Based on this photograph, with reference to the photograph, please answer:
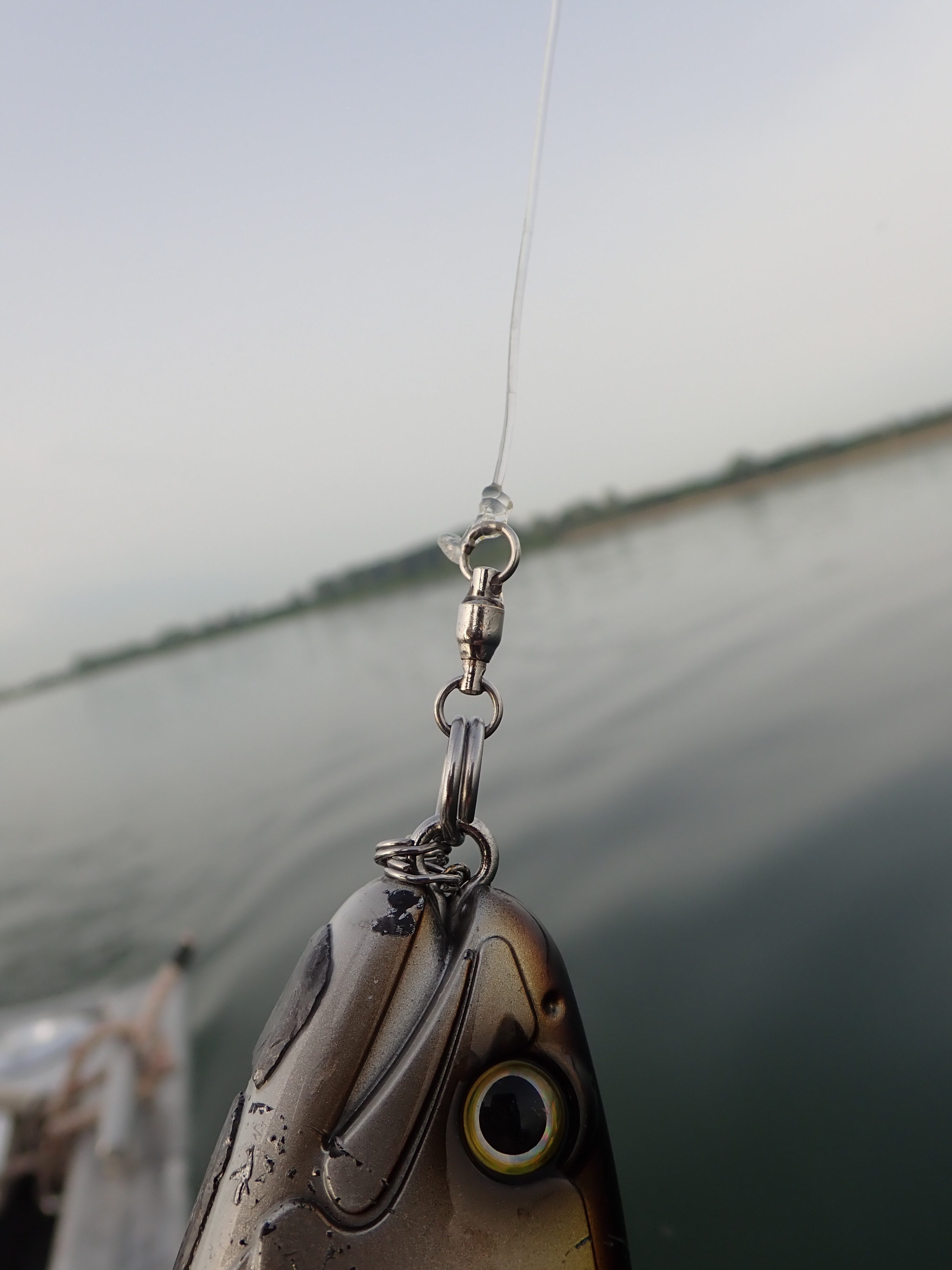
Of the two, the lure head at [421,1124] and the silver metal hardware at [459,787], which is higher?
the silver metal hardware at [459,787]

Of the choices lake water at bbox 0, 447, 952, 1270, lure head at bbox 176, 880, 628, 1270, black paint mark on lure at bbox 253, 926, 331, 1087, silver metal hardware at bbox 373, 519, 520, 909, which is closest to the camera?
lure head at bbox 176, 880, 628, 1270

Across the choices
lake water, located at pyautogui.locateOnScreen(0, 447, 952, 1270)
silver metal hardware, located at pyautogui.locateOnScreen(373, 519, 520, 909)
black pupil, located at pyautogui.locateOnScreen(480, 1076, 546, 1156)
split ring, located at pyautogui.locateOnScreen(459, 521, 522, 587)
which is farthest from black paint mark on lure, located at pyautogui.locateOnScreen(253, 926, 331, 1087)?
lake water, located at pyautogui.locateOnScreen(0, 447, 952, 1270)

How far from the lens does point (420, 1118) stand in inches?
40.8

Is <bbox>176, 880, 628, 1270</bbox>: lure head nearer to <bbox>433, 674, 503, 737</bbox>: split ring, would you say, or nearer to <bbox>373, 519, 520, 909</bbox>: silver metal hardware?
<bbox>373, 519, 520, 909</bbox>: silver metal hardware

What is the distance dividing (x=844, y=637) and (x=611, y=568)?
733 inches

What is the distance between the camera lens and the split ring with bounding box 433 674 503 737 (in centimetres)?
146

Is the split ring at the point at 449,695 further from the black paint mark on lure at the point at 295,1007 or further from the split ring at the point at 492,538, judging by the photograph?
the black paint mark on lure at the point at 295,1007

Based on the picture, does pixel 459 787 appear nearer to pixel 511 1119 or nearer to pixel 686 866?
pixel 511 1119

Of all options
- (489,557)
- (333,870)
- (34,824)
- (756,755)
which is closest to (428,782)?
(333,870)

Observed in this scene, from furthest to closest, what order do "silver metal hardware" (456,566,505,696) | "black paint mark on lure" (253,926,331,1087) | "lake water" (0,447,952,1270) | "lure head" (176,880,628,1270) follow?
"lake water" (0,447,952,1270), "silver metal hardware" (456,566,505,696), "black paint mark on lure" (253,926,331,1087), "lure head" (176,880,628,1270)

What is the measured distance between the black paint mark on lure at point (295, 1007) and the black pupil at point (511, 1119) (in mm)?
271

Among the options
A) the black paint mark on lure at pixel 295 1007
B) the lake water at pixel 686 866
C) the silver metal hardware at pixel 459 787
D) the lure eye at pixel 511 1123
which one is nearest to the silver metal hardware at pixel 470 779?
the silver metal hardware at pixel 459 787

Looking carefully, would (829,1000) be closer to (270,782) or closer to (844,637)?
(844,637)

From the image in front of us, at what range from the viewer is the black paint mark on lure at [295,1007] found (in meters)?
1.10
